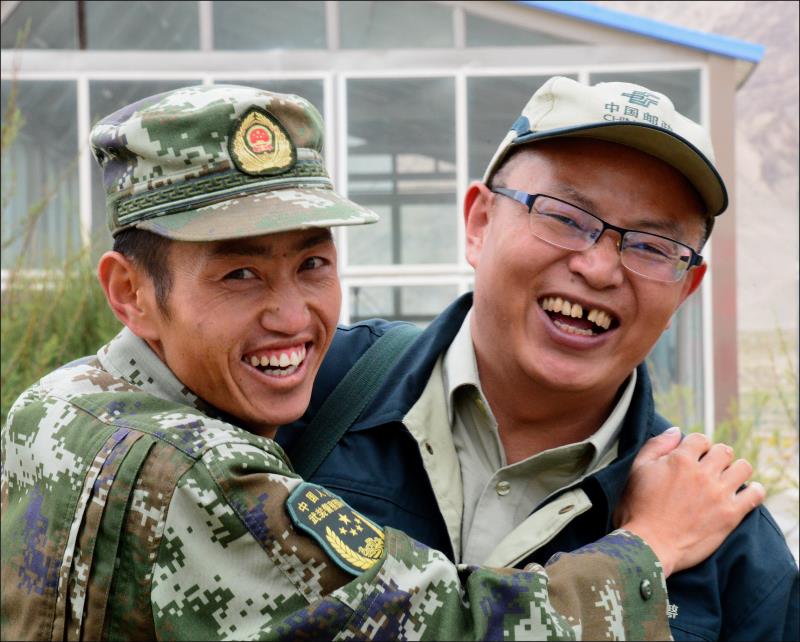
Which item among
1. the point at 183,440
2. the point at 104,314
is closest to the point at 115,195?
the point at 183,440

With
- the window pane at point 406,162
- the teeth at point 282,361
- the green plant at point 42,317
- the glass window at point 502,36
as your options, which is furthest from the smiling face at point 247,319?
the glass window at point 502,36

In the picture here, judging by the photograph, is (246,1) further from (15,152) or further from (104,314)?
(104,314)

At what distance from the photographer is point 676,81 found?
1070 centimetres

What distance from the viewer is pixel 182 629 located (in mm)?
1742

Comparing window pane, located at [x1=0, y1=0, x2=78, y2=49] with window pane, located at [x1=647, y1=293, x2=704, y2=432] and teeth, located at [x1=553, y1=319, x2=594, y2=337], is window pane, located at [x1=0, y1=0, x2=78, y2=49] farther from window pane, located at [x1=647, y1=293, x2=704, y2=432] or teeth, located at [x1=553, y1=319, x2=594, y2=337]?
teeth, located at [x1=553, y1=319, x2=594, y2=337]

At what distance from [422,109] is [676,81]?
239 centimetres

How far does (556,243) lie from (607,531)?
1.98 feet

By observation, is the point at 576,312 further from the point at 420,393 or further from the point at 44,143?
the point at 44,143

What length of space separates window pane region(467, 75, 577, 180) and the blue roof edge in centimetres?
67

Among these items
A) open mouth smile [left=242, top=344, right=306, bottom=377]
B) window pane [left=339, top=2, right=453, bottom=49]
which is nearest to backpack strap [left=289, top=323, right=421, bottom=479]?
open mouth smile [left=242, top=344, right=306, bottom=377]

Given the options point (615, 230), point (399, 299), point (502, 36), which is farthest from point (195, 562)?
point (502, 36)

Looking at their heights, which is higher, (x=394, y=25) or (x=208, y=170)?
(x=394, y=25)

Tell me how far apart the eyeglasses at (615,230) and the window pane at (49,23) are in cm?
957

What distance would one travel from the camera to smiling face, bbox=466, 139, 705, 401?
2.39m
